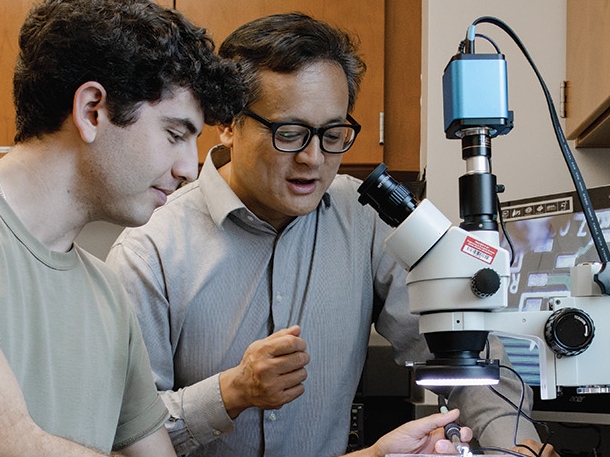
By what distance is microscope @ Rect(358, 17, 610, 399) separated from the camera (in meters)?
0.99

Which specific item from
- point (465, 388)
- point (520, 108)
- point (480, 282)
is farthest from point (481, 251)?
point (520, 108)

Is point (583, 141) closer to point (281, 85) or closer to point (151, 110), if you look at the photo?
point (281, 85)

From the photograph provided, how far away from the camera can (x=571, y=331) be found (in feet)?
3.21

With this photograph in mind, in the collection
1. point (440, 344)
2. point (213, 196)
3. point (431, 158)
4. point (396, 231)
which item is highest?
point (431, 158)

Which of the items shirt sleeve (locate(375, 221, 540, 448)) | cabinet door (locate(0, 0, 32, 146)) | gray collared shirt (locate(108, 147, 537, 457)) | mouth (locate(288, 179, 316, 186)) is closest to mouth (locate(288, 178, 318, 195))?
mouth (locate(288, 179, 316, 186))

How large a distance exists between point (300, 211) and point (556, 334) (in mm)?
643

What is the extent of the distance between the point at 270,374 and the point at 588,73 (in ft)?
3.34

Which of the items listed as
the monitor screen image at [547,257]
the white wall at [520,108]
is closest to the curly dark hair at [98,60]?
the monitor screen image at [547,257]

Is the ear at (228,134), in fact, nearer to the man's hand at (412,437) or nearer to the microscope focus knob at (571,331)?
the man's hand at (412,437)

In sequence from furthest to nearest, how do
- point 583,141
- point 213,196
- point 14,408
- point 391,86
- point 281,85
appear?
point 391,86 < point 583,141 < point 213,196 < point 281,85 < point 14,408

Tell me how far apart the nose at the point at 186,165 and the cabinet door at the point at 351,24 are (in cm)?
123

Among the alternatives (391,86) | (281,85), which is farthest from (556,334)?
(391,86)

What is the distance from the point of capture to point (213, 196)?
164 centimetres

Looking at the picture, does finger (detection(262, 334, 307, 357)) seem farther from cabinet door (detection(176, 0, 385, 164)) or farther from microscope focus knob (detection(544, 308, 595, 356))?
cabinet door (detection(176, 0, 385, 164))
